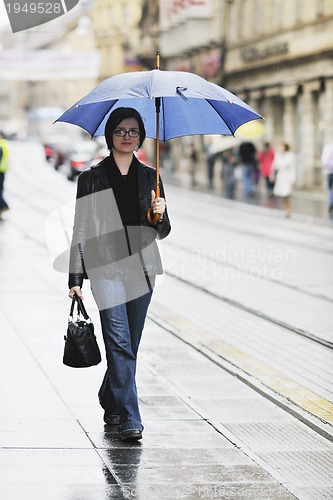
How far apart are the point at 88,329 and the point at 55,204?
91.3 ft

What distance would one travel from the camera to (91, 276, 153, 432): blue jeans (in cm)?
Result: 761

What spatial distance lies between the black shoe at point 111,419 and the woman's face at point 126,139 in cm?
154

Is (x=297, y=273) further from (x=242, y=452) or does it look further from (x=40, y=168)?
(x=40, y=168)

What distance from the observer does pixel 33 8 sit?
1750 cm

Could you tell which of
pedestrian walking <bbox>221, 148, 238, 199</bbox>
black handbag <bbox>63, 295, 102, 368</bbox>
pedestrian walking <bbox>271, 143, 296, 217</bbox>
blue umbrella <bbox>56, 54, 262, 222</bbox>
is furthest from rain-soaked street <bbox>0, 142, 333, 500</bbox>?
pedestrian walking <bbox>221, 148, 238, 199</bbox>

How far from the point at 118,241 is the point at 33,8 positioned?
1045cm

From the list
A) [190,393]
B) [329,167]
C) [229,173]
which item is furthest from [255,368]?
[229,173]

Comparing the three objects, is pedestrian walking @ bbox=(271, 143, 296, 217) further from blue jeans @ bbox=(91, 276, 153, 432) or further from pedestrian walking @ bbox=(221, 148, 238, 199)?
blue jeans @ bbox=(91, 276, 153, 432)

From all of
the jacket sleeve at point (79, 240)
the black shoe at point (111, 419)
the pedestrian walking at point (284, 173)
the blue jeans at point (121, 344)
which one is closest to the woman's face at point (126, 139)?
the jacket sleeve at point (79, 240)

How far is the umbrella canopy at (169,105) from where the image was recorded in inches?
309

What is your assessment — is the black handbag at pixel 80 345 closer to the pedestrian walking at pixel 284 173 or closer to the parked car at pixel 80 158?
the pedestrian walking at pixel 284 173

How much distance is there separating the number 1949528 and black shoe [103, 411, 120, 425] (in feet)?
32.8

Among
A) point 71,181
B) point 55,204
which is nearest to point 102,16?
point 71,181

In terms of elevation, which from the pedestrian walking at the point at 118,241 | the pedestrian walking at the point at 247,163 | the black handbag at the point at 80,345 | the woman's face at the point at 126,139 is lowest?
the pedestrian walking at the point at 247,163
